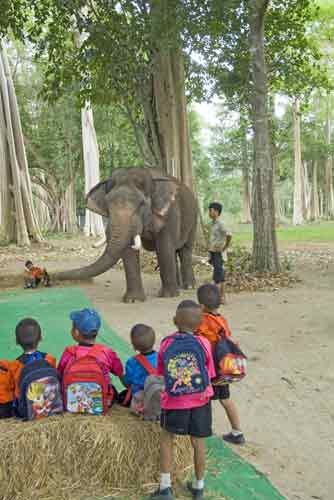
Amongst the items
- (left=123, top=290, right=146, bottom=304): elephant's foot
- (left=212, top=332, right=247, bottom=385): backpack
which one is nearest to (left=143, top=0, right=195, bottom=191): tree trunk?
(left=123, top=290, right=146, bottom=304): elephant's foot

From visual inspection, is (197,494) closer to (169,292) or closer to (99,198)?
(169,292)

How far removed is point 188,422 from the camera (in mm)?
2895

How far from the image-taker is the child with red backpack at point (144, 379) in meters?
3.12

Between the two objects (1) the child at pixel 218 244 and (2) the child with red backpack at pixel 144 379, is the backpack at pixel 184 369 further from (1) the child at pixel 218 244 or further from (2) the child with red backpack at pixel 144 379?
(1) the child at pixel 218 244

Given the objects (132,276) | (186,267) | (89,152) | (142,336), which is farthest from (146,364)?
(89,152)

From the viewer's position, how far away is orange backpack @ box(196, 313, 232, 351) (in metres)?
3.49

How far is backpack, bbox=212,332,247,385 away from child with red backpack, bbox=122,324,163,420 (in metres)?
0.42

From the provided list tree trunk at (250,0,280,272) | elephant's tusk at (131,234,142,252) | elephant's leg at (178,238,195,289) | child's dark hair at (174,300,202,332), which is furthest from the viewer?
tree trunk at (250,0,280,272)

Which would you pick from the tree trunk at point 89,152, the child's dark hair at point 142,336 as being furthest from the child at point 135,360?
the tree trunk at point 89,152

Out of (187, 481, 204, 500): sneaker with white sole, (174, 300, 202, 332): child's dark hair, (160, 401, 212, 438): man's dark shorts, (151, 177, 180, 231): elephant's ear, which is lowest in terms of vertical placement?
(187, 481, 204, 500): sneaker with white sole

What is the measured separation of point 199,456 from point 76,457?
0.72 m

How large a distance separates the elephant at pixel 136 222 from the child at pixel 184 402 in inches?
220

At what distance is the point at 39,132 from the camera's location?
33812 millimetres

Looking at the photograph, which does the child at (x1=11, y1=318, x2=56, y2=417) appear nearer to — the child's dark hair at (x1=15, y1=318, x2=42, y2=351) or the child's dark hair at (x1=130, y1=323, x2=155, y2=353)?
the child's dark hair at (x1=15, y1=318, x2=42, y2=351)
